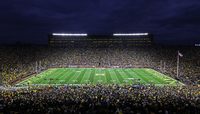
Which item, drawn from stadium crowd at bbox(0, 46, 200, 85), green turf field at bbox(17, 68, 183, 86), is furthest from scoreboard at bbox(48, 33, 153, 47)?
green turf field at bbox(17, 68, 183, 86)

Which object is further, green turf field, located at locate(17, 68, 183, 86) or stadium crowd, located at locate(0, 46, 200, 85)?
stadium crowd, located at locate(0, 46, 200, 85)

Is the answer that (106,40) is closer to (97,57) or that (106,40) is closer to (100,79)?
(97,57)

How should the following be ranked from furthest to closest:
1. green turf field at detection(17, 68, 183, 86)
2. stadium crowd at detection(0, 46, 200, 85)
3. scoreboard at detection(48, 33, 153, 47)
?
scoreboard at detection(48, 33, 153, 47), stadium crowd at detection(0, 46, 200, 85), green turf field at detection(17, 68, 183, 86)

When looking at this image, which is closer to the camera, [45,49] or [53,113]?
[53,113]

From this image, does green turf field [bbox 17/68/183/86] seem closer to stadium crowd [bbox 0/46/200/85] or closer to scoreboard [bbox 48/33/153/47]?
stadium crowd [bbox 0/46/200/85]

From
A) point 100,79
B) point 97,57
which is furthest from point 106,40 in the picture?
point 100,79

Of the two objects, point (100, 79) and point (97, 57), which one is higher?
point (97, 57)

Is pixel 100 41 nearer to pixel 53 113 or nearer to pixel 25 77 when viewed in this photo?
pixel 25 77

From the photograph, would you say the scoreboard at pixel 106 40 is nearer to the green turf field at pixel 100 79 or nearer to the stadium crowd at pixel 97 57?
the stadium crowd at pixel 97 57

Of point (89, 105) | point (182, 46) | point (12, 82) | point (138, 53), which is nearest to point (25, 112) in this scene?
point (89, 105)

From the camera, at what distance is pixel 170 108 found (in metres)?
19.5

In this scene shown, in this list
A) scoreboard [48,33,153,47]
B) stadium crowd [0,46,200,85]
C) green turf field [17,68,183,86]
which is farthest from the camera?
scoreboard [48,33,153,47]

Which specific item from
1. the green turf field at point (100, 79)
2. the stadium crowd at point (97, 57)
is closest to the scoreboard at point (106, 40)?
the stadium crowd at point (97, 57)

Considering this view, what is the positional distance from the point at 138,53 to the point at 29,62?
4225 centimetres
